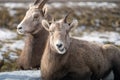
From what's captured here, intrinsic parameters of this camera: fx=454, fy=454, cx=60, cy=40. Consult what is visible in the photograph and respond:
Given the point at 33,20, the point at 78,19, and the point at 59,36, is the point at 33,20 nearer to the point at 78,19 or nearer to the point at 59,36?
the point at 59,36

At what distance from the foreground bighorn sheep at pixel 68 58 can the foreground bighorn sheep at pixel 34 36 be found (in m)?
1.30

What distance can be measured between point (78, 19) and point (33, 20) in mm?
12073

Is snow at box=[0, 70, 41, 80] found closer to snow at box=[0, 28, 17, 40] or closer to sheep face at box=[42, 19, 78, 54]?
sheep face at box=[42, 19, 78, 54]

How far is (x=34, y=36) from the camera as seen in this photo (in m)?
10.3

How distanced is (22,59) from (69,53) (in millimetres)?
2183

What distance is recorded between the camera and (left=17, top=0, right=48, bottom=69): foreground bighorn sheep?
1000cm

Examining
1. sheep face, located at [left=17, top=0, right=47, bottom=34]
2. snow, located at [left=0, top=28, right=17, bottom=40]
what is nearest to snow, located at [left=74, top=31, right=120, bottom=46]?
snow, located at [left=0, top=28, right=17, bottom=40]

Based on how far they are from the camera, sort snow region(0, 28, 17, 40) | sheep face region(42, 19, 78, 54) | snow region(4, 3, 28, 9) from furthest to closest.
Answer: snow region(4, 3, 28, 9), snow region(0, 28, 17, 40), sheep face region(42, 19, 78, 54)

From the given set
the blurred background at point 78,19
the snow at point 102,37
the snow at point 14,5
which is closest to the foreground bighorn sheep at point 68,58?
the blurred background at point 78,19

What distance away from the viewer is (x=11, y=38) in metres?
17.4

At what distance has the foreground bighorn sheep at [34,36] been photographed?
10.0m

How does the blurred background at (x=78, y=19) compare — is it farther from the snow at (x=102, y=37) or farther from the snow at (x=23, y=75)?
the snow at (x=23, y=75)

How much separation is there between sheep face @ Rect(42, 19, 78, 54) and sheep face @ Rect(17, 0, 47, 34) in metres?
1.45

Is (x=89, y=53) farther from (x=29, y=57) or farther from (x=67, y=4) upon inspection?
(x=67, y=4)
